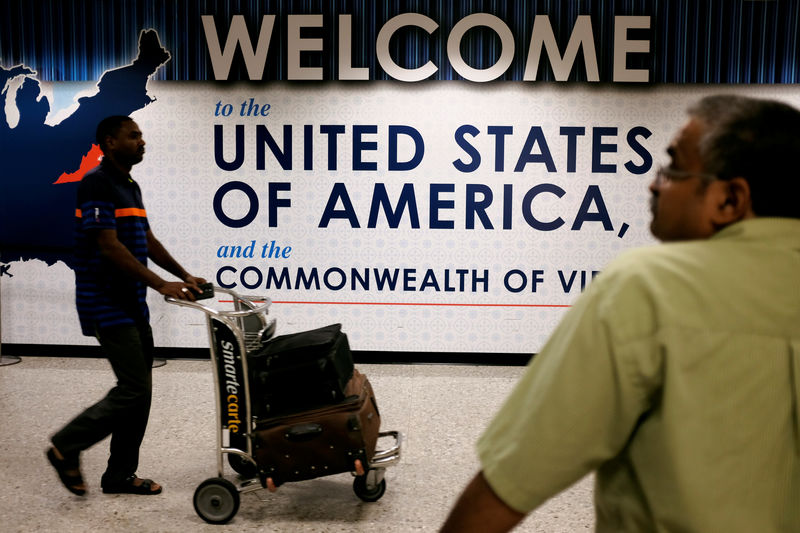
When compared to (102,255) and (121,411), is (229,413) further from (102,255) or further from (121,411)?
(102,255)

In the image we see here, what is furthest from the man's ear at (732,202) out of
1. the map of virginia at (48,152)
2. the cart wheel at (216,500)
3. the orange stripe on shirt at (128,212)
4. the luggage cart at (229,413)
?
the map of virginia at (48,152)

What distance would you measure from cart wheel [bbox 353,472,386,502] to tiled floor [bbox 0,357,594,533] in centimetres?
3

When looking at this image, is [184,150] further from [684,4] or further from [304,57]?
[684,4]

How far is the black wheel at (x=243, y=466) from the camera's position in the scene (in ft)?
9.53

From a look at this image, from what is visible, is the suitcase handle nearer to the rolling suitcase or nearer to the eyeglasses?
the rolling suitcase

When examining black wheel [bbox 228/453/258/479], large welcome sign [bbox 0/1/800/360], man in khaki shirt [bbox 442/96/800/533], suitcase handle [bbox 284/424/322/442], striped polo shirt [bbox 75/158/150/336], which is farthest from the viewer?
large welcome sign [bbox 0/1/800/360]

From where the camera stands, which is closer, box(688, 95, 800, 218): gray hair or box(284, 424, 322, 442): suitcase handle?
box(688, 95, 800, 218): gray hair

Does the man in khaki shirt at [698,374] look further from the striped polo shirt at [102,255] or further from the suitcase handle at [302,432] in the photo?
the striped polo shirt at [102,255]

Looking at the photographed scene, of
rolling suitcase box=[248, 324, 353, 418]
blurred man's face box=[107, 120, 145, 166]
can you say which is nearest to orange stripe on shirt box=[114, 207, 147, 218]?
blurred man's face box=[107, 120, 145, 166]

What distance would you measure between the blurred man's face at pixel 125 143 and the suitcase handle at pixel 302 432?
134cm

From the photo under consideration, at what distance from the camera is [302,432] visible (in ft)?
8.43

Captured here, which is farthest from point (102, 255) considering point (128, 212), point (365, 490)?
point (365, 490)

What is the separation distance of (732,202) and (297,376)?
7.01ft

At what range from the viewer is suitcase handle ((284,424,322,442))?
101 inches
